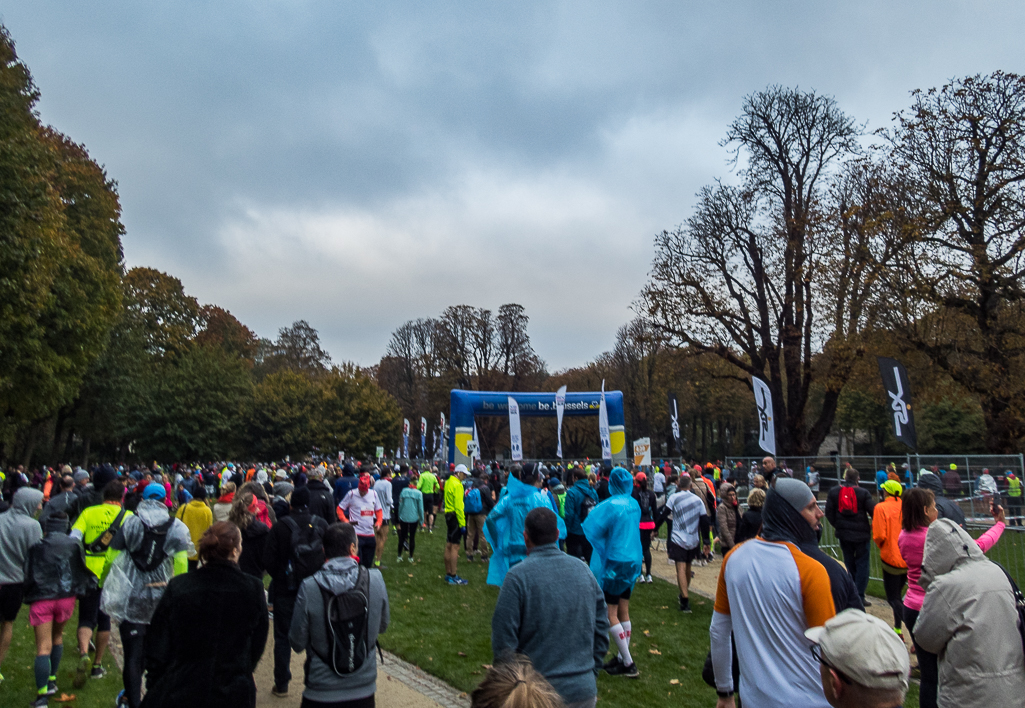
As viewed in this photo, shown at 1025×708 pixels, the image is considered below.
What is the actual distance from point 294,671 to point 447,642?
1661 mm

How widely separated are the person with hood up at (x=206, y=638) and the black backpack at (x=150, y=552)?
1.78m

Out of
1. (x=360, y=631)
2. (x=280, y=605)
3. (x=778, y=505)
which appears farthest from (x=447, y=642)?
(x=778, y=505)

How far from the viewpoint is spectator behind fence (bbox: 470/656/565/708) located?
207 centimetres

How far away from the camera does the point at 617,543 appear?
662 cm

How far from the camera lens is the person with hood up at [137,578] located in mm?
5340

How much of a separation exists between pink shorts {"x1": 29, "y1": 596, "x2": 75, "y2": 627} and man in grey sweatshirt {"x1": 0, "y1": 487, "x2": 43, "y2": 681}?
1.01 feet

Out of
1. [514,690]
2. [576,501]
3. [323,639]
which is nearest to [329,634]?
[323,639]

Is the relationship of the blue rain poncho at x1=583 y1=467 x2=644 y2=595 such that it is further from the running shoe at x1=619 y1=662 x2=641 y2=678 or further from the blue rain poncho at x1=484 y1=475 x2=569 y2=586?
the blue rain poncho at x1=484 y1=475 x2=569 y2=586

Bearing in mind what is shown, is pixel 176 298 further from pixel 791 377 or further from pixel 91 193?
pixel 791 377

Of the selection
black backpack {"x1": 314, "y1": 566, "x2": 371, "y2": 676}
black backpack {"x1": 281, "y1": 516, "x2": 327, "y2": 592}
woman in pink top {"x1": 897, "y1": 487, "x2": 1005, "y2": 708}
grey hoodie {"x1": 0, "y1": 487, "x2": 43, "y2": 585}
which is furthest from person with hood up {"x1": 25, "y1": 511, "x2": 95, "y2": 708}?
woman in pink top {"x1": 897, "y1": 487, "x2": 1005, "y2": 708}

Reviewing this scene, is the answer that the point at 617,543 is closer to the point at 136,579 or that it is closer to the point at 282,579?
the point at 282,579

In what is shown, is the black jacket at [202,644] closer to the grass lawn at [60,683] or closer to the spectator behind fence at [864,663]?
the spectator behind fence at [864,663]

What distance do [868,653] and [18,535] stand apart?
6.65m

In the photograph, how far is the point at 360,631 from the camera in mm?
3998
